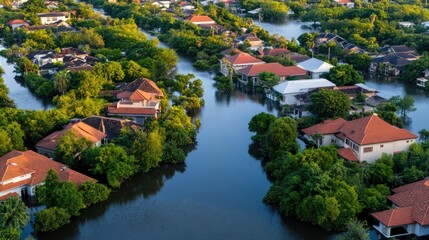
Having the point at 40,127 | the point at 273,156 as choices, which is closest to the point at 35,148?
the point at 40,127

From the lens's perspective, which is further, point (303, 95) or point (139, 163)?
point (303, 95)

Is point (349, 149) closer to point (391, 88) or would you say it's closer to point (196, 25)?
point (391, 88)

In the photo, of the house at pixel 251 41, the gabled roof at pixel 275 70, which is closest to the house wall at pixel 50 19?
the house at pixel 251 41

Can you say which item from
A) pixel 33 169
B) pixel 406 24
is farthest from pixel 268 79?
pixel 406 24

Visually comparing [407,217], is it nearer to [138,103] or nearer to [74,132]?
[74,132]

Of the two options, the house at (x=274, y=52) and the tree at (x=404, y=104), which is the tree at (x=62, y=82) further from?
the tree at (x=404, y=104)

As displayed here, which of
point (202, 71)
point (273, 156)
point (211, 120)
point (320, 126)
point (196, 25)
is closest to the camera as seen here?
point (273, 156)

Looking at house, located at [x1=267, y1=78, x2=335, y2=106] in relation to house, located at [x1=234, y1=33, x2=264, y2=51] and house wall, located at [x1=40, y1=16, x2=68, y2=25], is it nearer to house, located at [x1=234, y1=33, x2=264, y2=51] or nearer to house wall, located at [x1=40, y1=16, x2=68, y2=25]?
house, located at [x1=234, y1=33, x2=264, y2=51]
